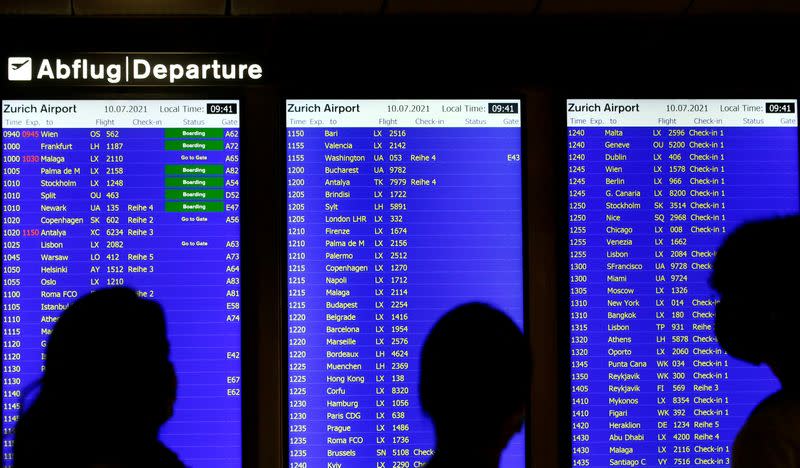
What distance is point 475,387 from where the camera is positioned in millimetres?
1688

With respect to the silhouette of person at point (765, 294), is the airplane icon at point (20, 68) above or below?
above

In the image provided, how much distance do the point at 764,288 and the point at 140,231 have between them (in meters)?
2.16

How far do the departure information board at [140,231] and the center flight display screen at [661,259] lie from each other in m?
1.31

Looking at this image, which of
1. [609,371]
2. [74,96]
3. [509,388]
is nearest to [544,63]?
[609,371]

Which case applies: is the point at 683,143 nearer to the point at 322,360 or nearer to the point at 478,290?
the point at 478,290

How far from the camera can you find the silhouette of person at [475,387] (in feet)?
5.54

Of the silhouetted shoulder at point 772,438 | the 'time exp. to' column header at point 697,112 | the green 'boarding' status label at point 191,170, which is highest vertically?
the 'time exp. to' column header at point 697,112

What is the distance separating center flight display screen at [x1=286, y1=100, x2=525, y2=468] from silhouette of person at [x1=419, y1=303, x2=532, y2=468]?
4.98ft

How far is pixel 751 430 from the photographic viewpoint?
1.93 metres

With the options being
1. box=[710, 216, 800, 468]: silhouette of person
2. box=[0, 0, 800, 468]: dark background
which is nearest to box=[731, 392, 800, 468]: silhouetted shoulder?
box=[710, 216, 800, 468]: silhouette of person

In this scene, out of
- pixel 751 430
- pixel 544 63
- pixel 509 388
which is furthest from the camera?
pixel 544 63

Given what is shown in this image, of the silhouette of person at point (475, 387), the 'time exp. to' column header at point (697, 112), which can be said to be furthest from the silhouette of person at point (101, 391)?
the 'time exp. to' column header at point (697, 112)

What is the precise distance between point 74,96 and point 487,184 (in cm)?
156

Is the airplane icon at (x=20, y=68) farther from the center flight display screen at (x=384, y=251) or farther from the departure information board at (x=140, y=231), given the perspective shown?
the center flight display screen at (x=384, y=251)
